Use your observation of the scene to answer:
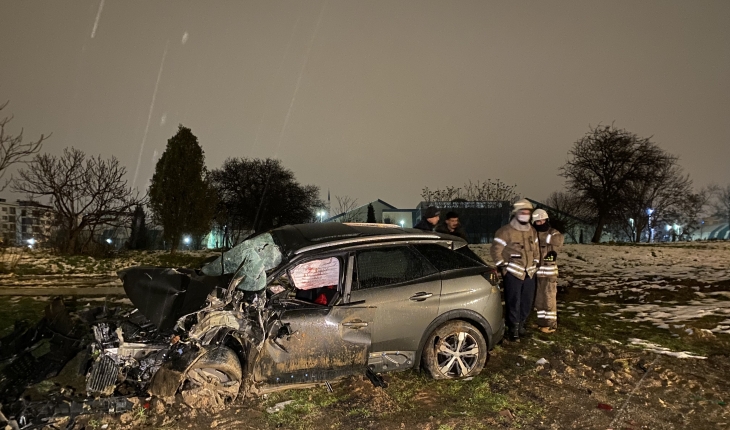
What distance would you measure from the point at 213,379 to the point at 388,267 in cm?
188

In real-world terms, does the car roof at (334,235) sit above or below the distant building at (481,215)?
below

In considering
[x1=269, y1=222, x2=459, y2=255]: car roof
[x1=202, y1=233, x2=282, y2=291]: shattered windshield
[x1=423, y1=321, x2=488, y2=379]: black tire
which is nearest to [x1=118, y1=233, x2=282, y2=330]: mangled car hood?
[x1=202, y1=233, x2=282, y2=291]: shattered windshield

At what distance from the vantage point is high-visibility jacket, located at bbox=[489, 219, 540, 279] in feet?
20.8

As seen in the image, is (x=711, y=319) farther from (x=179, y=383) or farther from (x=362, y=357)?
(x=179, y=383)

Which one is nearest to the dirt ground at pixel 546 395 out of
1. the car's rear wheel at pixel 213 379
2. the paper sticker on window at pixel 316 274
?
the car's rear wheel at pixel 213 379

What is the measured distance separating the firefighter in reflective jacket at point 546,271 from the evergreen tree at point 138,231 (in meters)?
22.3

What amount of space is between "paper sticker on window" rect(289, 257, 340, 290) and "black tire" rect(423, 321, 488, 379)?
1.14m

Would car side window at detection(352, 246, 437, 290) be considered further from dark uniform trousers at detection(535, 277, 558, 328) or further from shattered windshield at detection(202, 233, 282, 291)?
dark uniform trousers at detection(535, 277, 558, 328)

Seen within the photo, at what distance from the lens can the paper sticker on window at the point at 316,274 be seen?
4.79 meters

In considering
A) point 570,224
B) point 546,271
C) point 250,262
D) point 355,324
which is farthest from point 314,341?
point 570,224

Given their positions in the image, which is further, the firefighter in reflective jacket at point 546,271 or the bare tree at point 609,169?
the bare tree at point 609,169

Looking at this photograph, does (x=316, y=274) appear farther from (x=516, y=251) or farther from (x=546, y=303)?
(x=546, y=303)

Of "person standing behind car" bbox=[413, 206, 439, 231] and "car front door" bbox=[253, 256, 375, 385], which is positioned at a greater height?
"person standing behind car" bbox=[413, 206, 439, 231]

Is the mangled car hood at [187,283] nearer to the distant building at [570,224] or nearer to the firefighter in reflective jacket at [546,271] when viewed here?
the firefighter in reflective jacket at [546,271]
